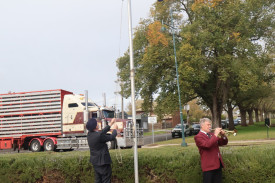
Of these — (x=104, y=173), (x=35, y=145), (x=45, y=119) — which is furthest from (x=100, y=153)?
(x=35, y=145)

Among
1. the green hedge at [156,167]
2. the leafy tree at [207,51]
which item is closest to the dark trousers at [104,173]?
the green hedge at [156,167]

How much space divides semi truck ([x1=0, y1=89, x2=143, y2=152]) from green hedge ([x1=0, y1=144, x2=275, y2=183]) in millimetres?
12965

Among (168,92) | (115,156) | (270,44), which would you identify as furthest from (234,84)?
(115,156)

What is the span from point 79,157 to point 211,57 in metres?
25.9

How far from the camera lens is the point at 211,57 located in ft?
98.5

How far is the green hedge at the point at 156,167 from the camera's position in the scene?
200 inches

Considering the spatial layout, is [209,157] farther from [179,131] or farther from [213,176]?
[179,131]

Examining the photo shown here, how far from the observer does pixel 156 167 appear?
591cm

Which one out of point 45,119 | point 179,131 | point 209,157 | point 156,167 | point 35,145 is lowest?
point 35,145

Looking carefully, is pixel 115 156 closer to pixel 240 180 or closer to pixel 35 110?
pixel 240 180

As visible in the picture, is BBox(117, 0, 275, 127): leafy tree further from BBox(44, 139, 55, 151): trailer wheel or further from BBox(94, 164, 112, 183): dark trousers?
BBox(94, 164, 112, 183): dark trousers

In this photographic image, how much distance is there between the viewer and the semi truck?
68.2 ft

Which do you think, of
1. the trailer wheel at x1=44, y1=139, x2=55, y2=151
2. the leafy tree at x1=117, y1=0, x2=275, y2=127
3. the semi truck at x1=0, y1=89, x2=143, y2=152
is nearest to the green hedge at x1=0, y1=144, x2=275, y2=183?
the semi truck at x1=0, y1=89, x2=143, y2=152

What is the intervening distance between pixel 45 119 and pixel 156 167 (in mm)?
17407
